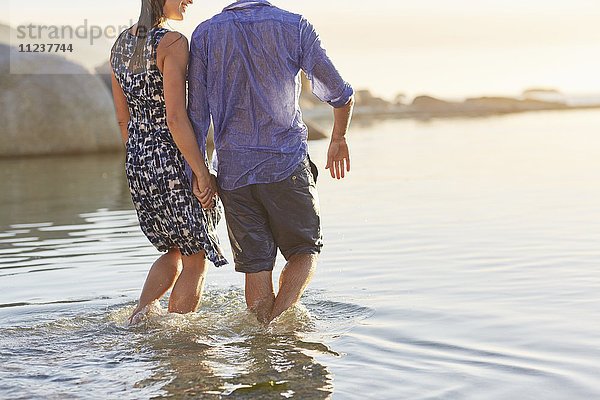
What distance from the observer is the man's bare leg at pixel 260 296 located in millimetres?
5102

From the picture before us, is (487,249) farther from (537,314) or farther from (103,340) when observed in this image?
(103,340)

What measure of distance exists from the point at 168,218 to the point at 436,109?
4648cm

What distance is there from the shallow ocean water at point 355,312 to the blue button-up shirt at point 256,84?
764 mm

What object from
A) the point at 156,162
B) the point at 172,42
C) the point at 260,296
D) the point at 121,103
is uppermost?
the point at 172,42

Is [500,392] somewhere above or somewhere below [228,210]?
below

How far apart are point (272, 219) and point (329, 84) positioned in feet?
2.20

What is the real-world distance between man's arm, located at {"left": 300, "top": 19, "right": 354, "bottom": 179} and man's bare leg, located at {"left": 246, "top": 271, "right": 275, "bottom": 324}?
0.61m

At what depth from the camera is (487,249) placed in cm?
725

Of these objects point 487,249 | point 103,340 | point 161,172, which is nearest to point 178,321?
point 103,340

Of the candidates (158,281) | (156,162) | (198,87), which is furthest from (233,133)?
(158,281)

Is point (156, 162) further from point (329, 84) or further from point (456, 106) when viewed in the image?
point (456, 106)

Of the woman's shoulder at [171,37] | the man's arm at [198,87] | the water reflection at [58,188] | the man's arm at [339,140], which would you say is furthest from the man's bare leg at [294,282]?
the water reflection at [58,188]

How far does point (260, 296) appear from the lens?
16.8ft

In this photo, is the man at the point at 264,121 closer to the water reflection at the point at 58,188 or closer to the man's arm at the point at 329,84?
the man's arm at the point at 329,84
